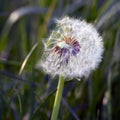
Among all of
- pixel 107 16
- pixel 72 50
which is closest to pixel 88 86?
pixel 107 16

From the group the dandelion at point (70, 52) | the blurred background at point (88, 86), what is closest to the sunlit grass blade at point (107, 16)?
the blurred background at point (88, 86)

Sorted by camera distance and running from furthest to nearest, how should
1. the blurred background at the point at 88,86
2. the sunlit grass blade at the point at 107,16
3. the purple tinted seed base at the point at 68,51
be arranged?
the sunlit grass blade at the point at 107,16
the blurred background at the point at 88,86
the purple tinted seed base at the point at 68,51

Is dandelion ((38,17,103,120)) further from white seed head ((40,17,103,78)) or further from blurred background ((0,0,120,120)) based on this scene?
blurred background ((0,0,120,120))

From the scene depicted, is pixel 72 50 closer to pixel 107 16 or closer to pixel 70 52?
pixel 70 52

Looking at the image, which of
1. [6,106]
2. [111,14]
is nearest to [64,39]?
[6,106]

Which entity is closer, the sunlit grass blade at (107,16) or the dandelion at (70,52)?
the dandelion at (70,52)

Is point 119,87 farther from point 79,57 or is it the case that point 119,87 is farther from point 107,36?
point 79,57

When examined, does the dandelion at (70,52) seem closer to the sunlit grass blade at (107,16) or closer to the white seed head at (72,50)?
the white seed head at (72,50)

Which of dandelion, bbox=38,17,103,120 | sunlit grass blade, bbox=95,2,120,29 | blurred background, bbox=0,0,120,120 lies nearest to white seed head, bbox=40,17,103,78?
dandelion, bbox=38,17,103,120
